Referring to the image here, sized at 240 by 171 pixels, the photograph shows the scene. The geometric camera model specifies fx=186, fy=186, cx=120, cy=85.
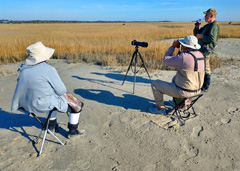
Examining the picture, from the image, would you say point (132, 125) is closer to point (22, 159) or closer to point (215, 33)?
point (22, 159)

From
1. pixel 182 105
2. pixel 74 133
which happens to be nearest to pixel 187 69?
pixel 182 105

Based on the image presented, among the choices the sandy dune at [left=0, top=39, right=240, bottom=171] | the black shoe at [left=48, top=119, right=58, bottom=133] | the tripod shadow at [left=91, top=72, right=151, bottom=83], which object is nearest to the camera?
the sandy dune at [left=0, top=39, right=240, bottom=171]

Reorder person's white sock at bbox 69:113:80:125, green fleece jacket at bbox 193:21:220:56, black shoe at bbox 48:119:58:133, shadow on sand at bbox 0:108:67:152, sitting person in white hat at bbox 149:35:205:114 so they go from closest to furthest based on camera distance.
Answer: person's white sock at bbox 69:113:80:125, sitting person in white hat at bbox 149:35:205:114, black shoe at bbox 48:119:58:133, shadow on sand at bbox 0:108:67:152, green fleece jacket at bbox 193:21:220:56

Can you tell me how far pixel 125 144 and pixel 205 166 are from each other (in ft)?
3.65

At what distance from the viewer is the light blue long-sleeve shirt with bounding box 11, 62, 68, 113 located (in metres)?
2.28

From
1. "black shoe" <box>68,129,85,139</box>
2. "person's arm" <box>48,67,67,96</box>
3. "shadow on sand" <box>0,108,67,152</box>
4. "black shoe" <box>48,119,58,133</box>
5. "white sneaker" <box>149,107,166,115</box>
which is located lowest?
"shadow on sand" <box>0,108,67,152</box>

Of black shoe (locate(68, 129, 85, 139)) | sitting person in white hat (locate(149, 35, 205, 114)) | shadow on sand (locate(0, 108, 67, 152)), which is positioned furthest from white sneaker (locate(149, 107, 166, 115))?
shadow on sand (locate(0, 108, 67, 152))

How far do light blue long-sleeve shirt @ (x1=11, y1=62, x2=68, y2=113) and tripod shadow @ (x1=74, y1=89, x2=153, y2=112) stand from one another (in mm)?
1759

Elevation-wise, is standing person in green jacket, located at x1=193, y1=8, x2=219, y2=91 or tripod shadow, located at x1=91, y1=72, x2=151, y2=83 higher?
standing person in green jacket, located at x1=193, y1=8, x2=219, y2=91

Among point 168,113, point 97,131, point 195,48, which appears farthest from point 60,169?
point 195,48

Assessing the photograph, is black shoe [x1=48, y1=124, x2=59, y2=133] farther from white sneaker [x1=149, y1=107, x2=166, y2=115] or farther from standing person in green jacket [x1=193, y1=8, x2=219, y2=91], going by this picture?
standing person in green jacket [x1=193, y1=8, x2=219, y2=91]

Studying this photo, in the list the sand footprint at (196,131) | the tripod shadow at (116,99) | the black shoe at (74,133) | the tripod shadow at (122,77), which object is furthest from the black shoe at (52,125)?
the tripod shadow at (122,77)

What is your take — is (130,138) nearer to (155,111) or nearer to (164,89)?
(155,111)

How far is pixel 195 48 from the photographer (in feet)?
9.37
